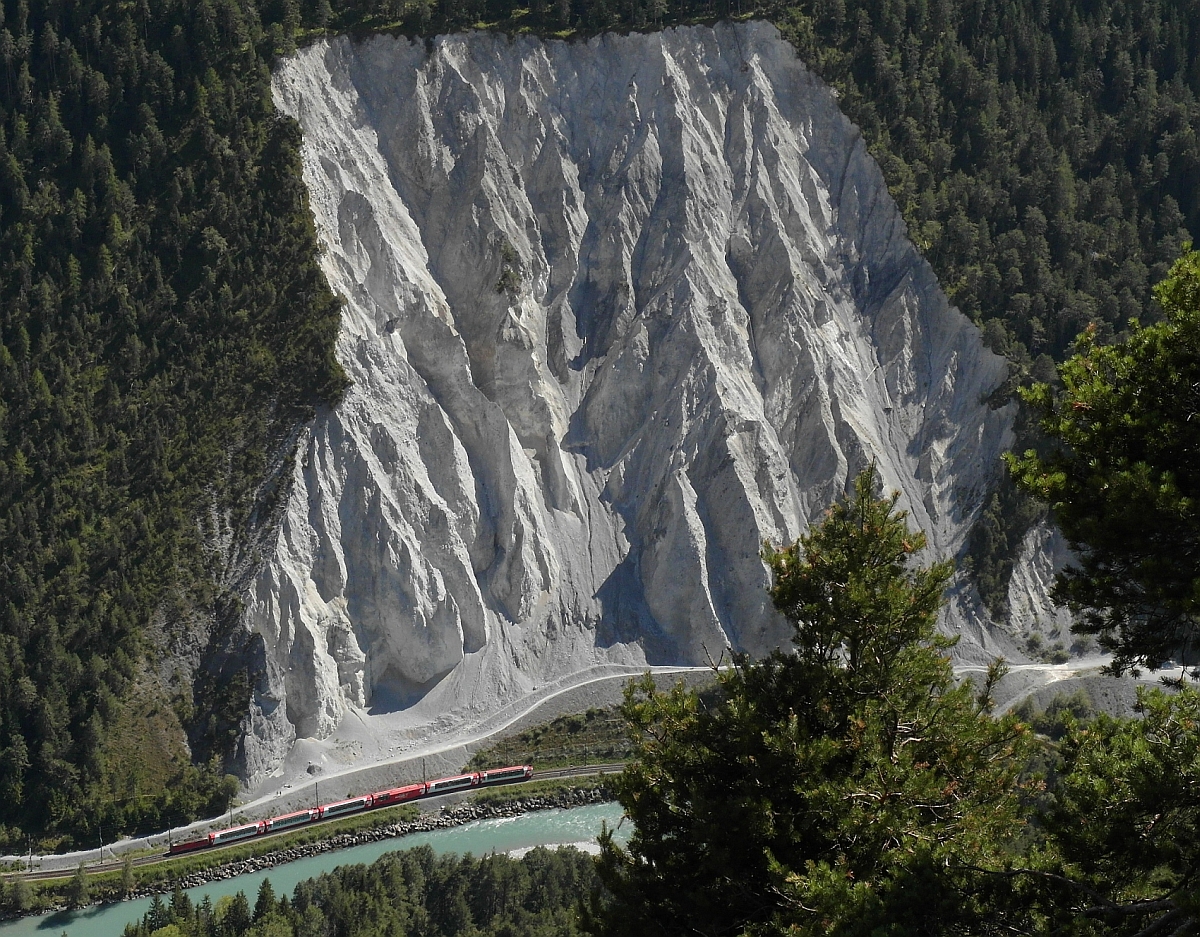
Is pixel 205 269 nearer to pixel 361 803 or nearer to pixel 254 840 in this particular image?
pixel 361 803

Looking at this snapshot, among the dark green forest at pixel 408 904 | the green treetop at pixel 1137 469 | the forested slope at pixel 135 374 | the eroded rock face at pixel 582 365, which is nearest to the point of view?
the green treetop at pixel 1137 469

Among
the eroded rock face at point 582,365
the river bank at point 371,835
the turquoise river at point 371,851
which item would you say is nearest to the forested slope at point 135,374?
the eroded rock face at point 582,365

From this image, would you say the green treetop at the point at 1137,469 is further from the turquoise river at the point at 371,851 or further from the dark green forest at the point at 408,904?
the turquoise river at the point at 371,851

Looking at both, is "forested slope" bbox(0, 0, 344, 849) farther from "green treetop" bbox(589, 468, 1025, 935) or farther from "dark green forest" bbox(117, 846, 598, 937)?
"green treetop" bbox(589, 468, 1025, 935)

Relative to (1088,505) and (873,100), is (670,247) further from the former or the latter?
(1088,505)

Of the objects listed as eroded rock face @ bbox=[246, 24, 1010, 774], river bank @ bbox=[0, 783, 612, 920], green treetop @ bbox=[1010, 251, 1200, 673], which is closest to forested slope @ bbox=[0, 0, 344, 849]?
eroded rock face @ bbox=[246, 24, 1010, 774]
